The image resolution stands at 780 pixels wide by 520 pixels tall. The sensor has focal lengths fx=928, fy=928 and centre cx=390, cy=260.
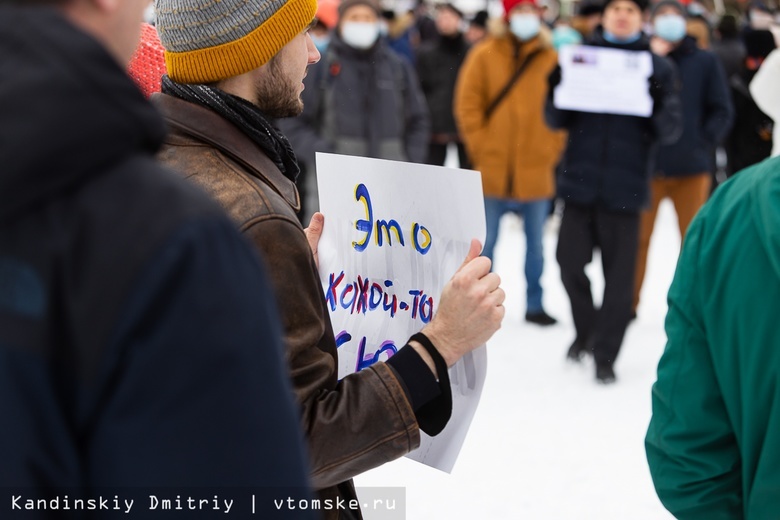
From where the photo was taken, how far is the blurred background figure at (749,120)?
7.10 meters

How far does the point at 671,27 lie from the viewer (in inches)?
252

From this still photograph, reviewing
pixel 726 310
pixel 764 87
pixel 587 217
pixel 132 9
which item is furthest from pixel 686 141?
pixel 132 9

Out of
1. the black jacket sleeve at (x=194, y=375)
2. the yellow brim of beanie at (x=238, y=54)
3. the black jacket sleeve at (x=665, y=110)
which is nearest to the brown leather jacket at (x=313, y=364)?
the yellow brim of beanie at (x=238, y=54)

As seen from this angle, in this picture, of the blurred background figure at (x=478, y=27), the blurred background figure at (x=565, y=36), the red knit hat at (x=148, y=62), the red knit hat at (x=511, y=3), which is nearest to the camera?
the red knit hat at (x=148, y=62)

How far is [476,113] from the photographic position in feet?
21.9

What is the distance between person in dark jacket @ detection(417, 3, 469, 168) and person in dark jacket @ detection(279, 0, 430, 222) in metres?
2.71

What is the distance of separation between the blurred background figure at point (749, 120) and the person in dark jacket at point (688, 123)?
908 millimetres

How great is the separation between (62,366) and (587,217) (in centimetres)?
488

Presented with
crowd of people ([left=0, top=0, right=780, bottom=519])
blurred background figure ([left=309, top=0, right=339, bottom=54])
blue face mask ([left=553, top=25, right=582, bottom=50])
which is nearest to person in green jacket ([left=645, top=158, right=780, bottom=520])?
crowd of people ([left=0, top=0, right=780, bottom=519])

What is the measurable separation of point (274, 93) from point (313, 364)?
0.57m

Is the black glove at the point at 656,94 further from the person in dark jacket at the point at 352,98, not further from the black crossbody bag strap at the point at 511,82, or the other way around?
the person in dark jacket at the point at 352,98

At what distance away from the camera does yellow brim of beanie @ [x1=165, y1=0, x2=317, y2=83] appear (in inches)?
66.5

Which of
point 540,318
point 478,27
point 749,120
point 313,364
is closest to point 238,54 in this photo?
point 313,364

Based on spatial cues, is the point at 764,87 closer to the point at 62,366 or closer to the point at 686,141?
the point at 62,366
